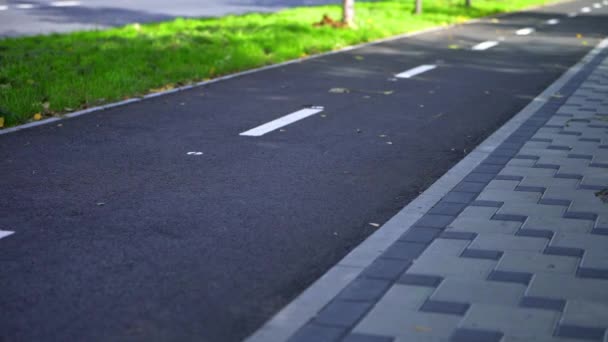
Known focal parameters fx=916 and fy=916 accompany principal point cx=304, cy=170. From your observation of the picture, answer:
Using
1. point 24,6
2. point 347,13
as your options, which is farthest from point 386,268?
point 24,6

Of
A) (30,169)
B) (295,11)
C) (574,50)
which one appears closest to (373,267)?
(30,169)

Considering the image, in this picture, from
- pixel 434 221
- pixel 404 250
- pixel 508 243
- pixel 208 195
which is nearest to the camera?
pixel 404 250

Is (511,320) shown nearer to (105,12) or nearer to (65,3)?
(105,12)

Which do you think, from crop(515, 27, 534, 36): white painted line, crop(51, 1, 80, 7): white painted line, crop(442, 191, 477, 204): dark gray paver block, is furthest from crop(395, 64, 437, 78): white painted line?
crop(51, 1, 80, 7): white painted line

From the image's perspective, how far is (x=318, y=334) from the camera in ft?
13.2

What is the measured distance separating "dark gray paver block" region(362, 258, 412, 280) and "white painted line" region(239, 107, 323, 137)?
4273 mm

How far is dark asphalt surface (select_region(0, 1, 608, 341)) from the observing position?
4.49 m

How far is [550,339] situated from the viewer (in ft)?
13.0

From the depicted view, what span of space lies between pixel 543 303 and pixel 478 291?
0.33 m

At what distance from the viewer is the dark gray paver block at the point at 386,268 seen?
4844mm

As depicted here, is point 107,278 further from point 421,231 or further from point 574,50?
point 574,50

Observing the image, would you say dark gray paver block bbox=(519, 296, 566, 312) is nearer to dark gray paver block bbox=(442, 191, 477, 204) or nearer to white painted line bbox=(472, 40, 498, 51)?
dark gray paver block bbox=(442, 191, 477, 204)

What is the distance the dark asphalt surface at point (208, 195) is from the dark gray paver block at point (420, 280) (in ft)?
1.65

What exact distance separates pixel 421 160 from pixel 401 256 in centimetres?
303
